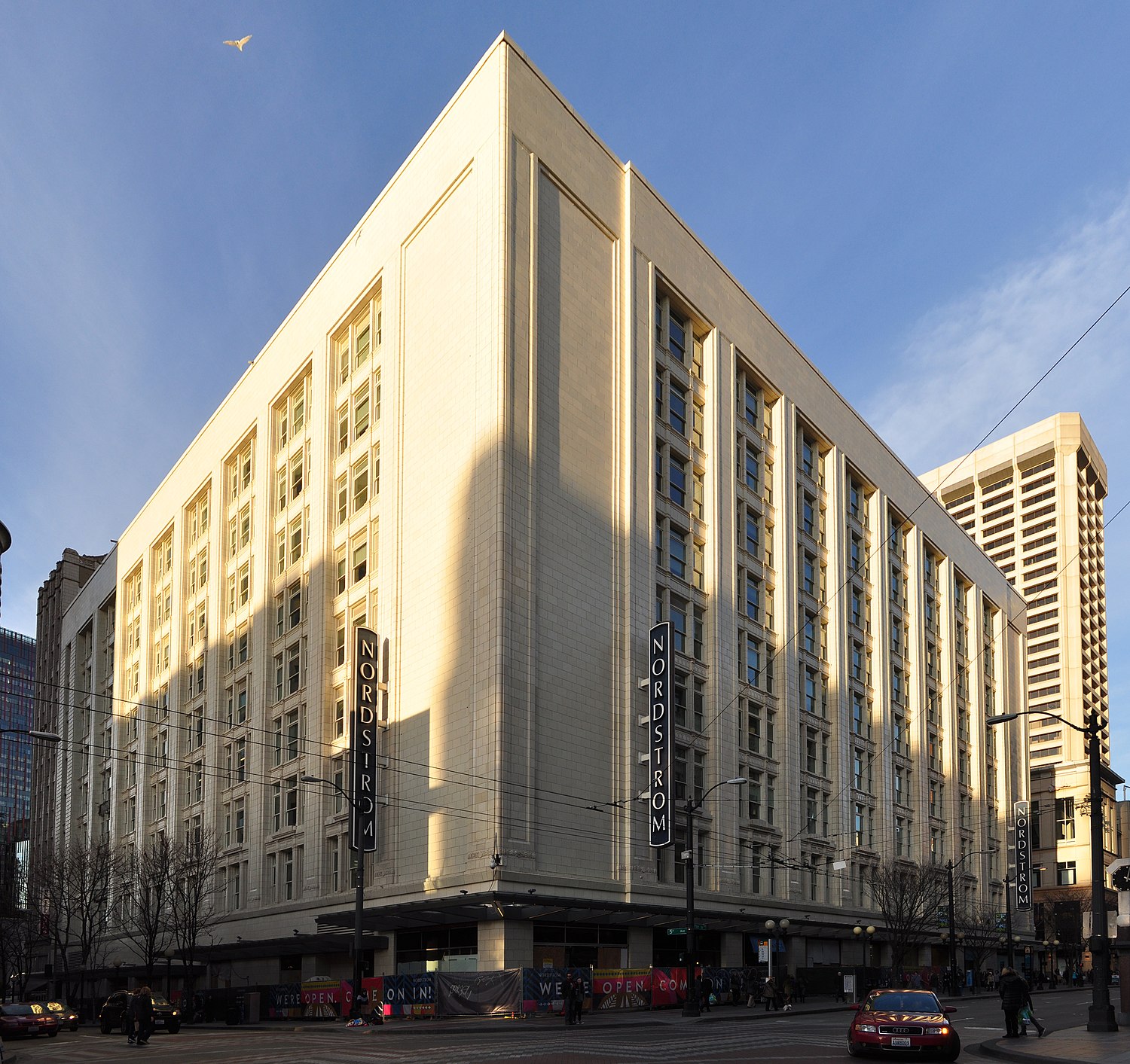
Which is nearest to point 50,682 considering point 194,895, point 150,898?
point 150,898

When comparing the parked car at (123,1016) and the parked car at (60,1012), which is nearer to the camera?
the parked car at (123,1016)

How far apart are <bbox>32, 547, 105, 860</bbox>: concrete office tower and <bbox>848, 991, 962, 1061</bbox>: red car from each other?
96.1 meters

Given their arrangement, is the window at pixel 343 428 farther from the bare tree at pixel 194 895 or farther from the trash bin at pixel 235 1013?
the trash bin at pixel 235 1013

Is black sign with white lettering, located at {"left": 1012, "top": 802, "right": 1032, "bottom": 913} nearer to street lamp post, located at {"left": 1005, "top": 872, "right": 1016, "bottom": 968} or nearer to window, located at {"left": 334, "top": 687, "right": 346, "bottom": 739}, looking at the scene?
street lamp post, located at {"left": 1005, "top": 872, "right": 1016, "bottom": 968}

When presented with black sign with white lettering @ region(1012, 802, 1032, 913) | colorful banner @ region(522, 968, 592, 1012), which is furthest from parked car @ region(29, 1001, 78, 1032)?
black sign with white lettering @ region(1012, 802, 1032, 913)

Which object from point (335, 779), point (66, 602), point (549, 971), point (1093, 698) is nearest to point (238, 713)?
point (335, 779)

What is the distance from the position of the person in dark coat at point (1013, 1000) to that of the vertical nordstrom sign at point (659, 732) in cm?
2098

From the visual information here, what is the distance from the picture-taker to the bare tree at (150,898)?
6550 centimetres

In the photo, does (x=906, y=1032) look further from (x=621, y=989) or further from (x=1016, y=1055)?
(x=621, y=989)

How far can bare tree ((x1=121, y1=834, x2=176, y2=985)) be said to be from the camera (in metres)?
65.5

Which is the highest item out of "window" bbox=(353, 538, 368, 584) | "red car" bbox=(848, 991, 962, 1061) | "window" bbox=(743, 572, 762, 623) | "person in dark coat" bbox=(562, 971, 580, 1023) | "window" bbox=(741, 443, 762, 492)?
"window" bbox=(741, 443, 762, 492)

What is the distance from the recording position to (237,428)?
77.9 m

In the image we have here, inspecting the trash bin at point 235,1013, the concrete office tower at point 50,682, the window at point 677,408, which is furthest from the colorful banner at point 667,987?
the concrete office tower at point 50,682

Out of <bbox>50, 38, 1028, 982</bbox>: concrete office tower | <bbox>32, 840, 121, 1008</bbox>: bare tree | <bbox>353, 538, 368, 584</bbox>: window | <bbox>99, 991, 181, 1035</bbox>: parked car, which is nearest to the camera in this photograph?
<bbox>99, 991, 181, 1035</bbox>: parked car
